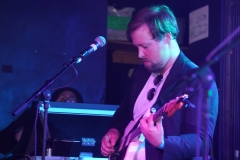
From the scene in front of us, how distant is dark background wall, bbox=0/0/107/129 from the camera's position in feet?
20.0

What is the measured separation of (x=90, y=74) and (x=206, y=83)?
4274 millimetres

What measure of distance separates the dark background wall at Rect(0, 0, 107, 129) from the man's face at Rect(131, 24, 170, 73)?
10.7 feet

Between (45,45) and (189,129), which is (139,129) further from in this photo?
(45,45)

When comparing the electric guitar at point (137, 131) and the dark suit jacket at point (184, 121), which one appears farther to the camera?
the dark suit jacket at point (184, 121)

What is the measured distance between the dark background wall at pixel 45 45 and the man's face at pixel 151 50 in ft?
10.7

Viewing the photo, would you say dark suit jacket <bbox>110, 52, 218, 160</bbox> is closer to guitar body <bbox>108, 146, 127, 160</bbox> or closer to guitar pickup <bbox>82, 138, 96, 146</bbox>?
guitar body <bbox>108, 146, 127, 160</bbox>

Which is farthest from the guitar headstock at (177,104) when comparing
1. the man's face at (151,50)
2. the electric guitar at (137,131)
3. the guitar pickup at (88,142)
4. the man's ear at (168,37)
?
the guitar pickup at (88,142)

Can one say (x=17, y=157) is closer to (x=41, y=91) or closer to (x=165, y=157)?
(x=41, y=91)

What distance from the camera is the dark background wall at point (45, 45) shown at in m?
6.08

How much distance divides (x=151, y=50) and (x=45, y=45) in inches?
134

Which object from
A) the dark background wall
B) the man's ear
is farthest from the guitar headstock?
the dark background wall

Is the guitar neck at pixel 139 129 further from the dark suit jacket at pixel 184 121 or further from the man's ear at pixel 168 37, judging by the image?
the man's ear at pixel 168 37

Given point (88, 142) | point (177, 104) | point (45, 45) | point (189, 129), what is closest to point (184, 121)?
point (189, 129)

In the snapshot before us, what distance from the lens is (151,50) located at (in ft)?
9.96
